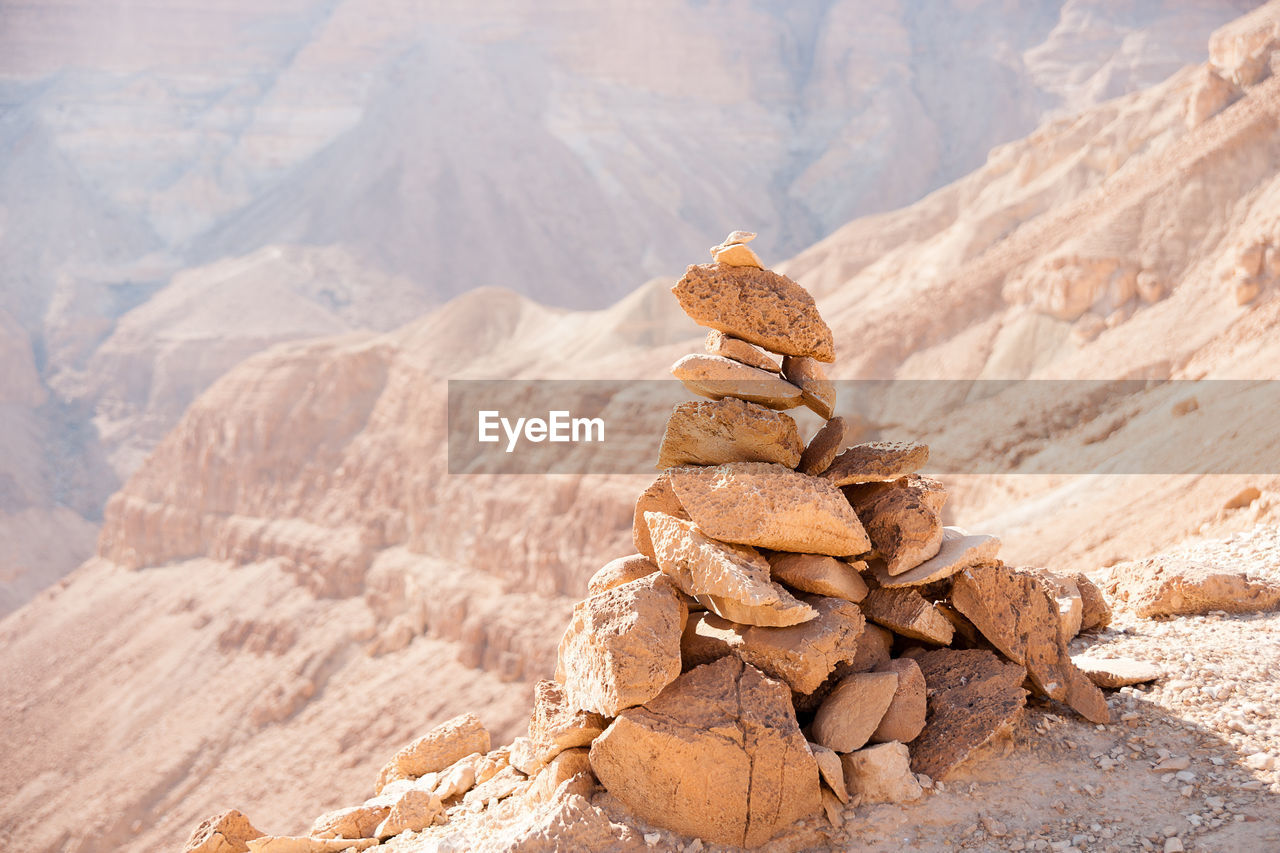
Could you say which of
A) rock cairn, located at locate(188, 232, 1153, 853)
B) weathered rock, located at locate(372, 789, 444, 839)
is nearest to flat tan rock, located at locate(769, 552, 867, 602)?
rock cairn, located at locate(188, 232, 1153, 853)

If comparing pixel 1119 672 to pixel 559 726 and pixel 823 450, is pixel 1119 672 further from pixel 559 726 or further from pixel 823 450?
pixel 559 726

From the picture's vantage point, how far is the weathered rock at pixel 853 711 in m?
5.23

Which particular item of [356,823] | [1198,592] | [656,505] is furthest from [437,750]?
[1198,592]

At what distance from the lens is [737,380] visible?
5.98 meters

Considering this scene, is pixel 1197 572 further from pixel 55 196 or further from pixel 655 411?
pixel 55 196

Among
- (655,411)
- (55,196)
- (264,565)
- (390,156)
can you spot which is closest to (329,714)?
(264,565)

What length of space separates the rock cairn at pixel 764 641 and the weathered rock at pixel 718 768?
0.01m

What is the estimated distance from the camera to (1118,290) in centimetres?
2373

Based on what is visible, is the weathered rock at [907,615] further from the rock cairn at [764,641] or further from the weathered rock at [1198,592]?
the weathered rock at [1198,592]

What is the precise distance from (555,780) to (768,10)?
8637 cm

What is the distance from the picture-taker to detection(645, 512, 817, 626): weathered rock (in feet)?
17.3

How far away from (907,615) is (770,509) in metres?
1.08

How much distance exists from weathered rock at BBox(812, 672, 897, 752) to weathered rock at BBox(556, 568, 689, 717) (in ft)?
2.70

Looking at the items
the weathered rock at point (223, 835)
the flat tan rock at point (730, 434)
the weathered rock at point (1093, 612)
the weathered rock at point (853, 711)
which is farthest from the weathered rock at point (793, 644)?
the weathered rock at point (223, 835)
